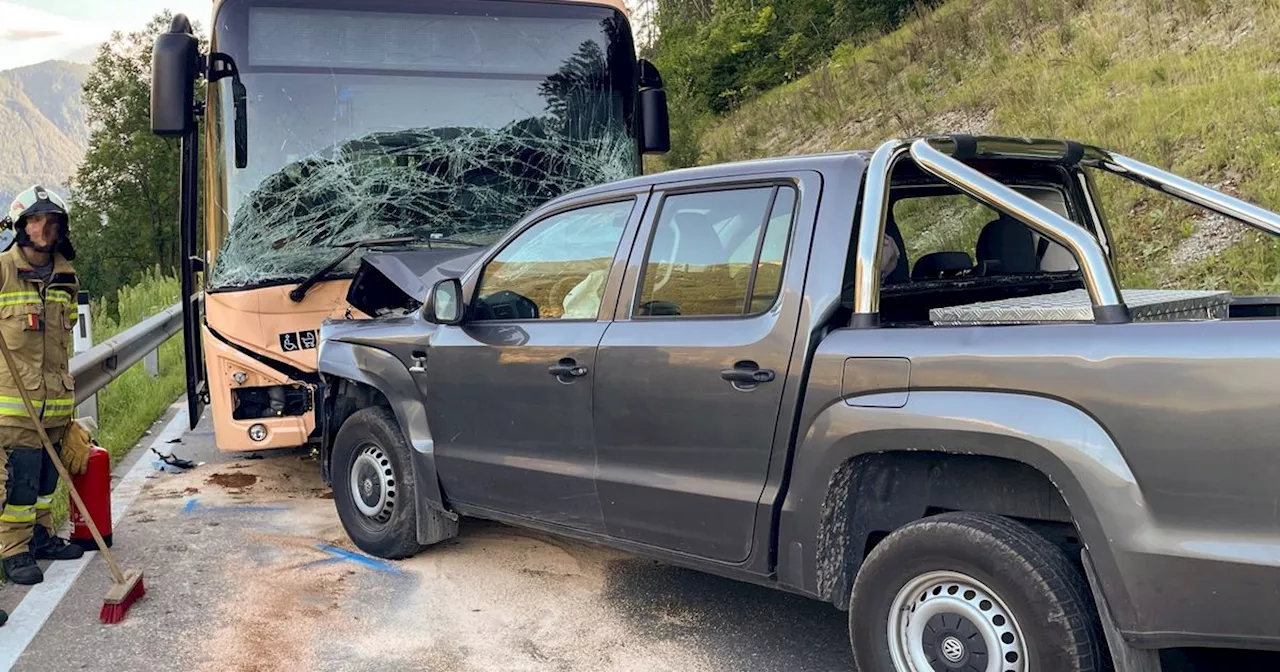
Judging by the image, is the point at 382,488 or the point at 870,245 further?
the point at 382,488

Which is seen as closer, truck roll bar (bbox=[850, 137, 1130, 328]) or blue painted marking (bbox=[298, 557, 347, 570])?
truck roll bar (bbox=[850, 137, 1130, 328])

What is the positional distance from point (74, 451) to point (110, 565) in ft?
3.17

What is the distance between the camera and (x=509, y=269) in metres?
4.54

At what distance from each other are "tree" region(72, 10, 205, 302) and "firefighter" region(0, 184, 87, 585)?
4866cm

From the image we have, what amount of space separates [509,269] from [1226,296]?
2750mm

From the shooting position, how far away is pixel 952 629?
3012 mm

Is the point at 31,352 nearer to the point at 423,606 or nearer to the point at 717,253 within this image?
the point at 423,606

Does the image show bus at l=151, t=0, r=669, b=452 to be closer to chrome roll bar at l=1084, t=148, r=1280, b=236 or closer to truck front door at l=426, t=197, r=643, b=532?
truck front door at l=426, t=197, r=643, b=532

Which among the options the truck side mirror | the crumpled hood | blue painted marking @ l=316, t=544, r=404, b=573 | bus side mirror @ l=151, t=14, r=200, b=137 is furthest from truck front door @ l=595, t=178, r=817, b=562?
bus side mirror @ l=151, t=14, r=200, b=137

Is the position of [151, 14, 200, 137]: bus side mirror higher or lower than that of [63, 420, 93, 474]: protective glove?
higher

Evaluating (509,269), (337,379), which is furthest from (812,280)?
Result: (337,379)

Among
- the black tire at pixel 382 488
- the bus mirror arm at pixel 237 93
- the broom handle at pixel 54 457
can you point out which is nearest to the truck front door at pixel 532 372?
the black tire at pixel 382 488

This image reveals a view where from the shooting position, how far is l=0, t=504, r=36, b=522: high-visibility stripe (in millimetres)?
4703

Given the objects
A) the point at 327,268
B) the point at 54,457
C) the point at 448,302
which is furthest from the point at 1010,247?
the point at 54,457
